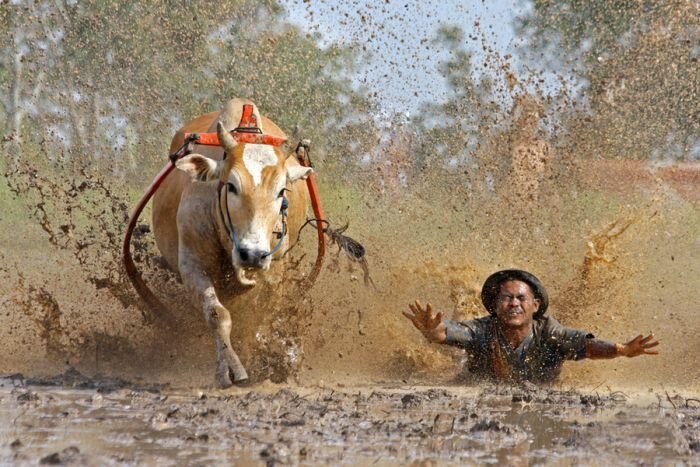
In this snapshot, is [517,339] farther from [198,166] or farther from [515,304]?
[198,166]

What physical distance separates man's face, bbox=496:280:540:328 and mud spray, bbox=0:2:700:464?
0.66m

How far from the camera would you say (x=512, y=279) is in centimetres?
657

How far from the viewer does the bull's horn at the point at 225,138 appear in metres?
6.02

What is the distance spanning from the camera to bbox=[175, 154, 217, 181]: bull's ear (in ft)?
20.2

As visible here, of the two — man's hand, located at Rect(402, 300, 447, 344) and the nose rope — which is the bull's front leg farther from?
man's hand, located at Rect(402, 300, 447, 344)

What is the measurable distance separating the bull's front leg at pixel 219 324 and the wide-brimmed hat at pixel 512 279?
1493mm

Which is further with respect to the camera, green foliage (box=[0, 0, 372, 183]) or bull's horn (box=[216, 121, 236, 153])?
green foliage (box=[0, 0, 372, 183])

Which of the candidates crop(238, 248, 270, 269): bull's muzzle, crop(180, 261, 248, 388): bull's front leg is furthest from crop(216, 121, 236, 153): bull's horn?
crop(180, 261, 248, 388): bull's front leg

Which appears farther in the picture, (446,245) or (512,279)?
(446,245)

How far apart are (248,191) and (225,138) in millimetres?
340

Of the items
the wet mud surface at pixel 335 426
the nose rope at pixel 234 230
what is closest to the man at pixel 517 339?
the wet mud surface at pixel 335 426

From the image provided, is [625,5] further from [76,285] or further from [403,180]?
[76,285]

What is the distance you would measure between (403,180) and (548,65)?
5.34ft

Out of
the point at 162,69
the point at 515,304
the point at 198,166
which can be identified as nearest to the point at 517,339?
the point at 515,304
